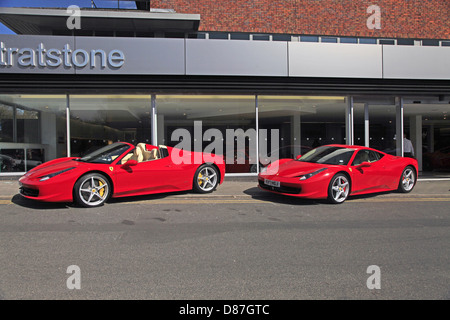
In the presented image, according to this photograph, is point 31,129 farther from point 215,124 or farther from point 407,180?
point 407,180

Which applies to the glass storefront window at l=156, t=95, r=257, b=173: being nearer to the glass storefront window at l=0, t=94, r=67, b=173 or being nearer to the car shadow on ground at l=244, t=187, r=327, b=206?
the car shadow on ground at l=244, t=187, r=327, b=206

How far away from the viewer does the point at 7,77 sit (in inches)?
371

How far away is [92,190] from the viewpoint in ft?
20.2

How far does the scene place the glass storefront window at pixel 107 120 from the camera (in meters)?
10.3

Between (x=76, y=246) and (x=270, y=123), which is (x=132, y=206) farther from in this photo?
(x=270, y=123)

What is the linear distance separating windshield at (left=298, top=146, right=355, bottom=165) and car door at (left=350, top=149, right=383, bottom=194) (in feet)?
0.66

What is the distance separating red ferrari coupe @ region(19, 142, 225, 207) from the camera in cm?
591

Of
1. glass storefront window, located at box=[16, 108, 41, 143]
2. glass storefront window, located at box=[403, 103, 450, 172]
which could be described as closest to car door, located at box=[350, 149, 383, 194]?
glass storefront window, located at box=[403, 103, 450, 172]

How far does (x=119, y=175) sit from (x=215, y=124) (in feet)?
17.8

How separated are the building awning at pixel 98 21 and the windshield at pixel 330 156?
632cm

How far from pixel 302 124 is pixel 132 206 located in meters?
7.48

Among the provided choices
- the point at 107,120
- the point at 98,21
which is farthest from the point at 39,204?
the point at 98,21
